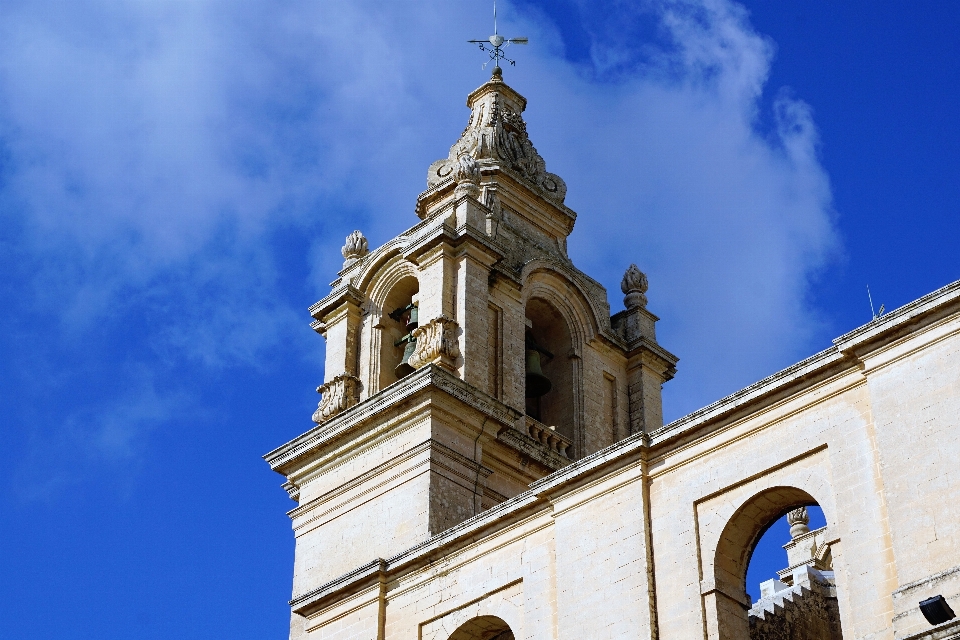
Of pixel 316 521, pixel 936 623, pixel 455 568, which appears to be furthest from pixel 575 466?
pixel 316 521

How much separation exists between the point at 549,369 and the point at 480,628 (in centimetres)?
996

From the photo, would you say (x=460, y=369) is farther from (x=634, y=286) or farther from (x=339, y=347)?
(x=634, y=286)

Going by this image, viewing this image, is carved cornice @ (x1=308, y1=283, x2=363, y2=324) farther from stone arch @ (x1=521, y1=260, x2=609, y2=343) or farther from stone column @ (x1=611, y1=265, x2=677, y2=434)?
stone column @ (x1=611, y1=265, x2=677, y2=434)

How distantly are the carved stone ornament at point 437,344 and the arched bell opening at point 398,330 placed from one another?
108 cm

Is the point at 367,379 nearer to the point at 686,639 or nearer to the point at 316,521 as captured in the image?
the point at 316,521

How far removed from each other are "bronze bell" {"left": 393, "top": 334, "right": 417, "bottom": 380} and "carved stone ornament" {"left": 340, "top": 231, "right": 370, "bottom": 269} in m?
2.37

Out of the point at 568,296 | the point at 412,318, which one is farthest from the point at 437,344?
the point at 568,296

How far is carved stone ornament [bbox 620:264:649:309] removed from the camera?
34.8 meters

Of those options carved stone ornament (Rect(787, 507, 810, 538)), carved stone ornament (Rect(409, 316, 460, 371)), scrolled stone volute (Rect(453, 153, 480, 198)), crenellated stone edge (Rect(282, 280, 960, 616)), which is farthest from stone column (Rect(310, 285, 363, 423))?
carved stone ornament (Rect(787, 507, 810, 538))

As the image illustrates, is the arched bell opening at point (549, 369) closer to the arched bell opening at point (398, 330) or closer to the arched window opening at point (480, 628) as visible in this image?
the arched bell opening at point (398, 330)

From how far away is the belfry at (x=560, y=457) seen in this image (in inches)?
782

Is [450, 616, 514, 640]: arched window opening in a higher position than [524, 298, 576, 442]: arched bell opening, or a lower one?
lower

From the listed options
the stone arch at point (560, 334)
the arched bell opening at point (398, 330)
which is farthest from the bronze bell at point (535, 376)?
the arched bell opening at point (398, 330)

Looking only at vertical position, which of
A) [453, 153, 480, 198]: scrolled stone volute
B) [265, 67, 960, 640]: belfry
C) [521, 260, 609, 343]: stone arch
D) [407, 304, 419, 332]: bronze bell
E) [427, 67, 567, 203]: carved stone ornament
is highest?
[427, 67, 567, 203]: carved stone ornament
